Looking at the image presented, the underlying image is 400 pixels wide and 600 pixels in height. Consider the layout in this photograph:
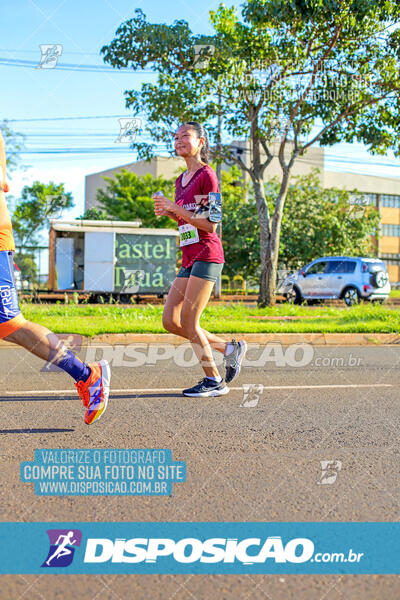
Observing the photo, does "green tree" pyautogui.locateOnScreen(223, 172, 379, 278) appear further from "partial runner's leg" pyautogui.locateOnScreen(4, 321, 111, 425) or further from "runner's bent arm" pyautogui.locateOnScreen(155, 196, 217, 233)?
"partial runner's leg" pyautogui.locateOnScreen(4, 321, 111, 425)

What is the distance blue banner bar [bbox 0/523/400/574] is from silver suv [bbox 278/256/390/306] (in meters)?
19.6

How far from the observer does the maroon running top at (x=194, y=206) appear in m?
4.95

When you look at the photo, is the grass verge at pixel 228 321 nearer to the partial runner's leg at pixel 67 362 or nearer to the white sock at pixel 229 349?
the white sock at pixel 229 349

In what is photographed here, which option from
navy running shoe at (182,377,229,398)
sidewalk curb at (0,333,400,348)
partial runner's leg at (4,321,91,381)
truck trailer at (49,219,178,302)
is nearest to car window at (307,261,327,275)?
truck trailer at (49,219,178,302)

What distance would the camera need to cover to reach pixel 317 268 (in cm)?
2291

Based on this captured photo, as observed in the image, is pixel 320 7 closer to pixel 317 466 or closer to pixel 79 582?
pixel 317 466

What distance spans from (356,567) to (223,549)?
48 centimetres

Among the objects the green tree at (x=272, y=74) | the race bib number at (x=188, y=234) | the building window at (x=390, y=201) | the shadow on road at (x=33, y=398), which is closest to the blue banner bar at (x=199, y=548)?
the shadow on road at (x=33, y=398)

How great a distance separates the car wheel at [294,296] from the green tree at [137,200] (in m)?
17.2

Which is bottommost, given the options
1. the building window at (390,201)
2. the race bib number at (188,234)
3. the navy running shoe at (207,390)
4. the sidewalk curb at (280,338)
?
the sidewalk curb at (280,338)

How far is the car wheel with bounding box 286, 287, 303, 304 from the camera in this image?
23.5 m

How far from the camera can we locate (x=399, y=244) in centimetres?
6869

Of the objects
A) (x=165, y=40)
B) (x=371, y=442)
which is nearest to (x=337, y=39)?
(x=165, y=40)

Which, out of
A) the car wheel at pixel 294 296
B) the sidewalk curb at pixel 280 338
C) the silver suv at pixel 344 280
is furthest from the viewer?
the car wheel at pixel 294 296
